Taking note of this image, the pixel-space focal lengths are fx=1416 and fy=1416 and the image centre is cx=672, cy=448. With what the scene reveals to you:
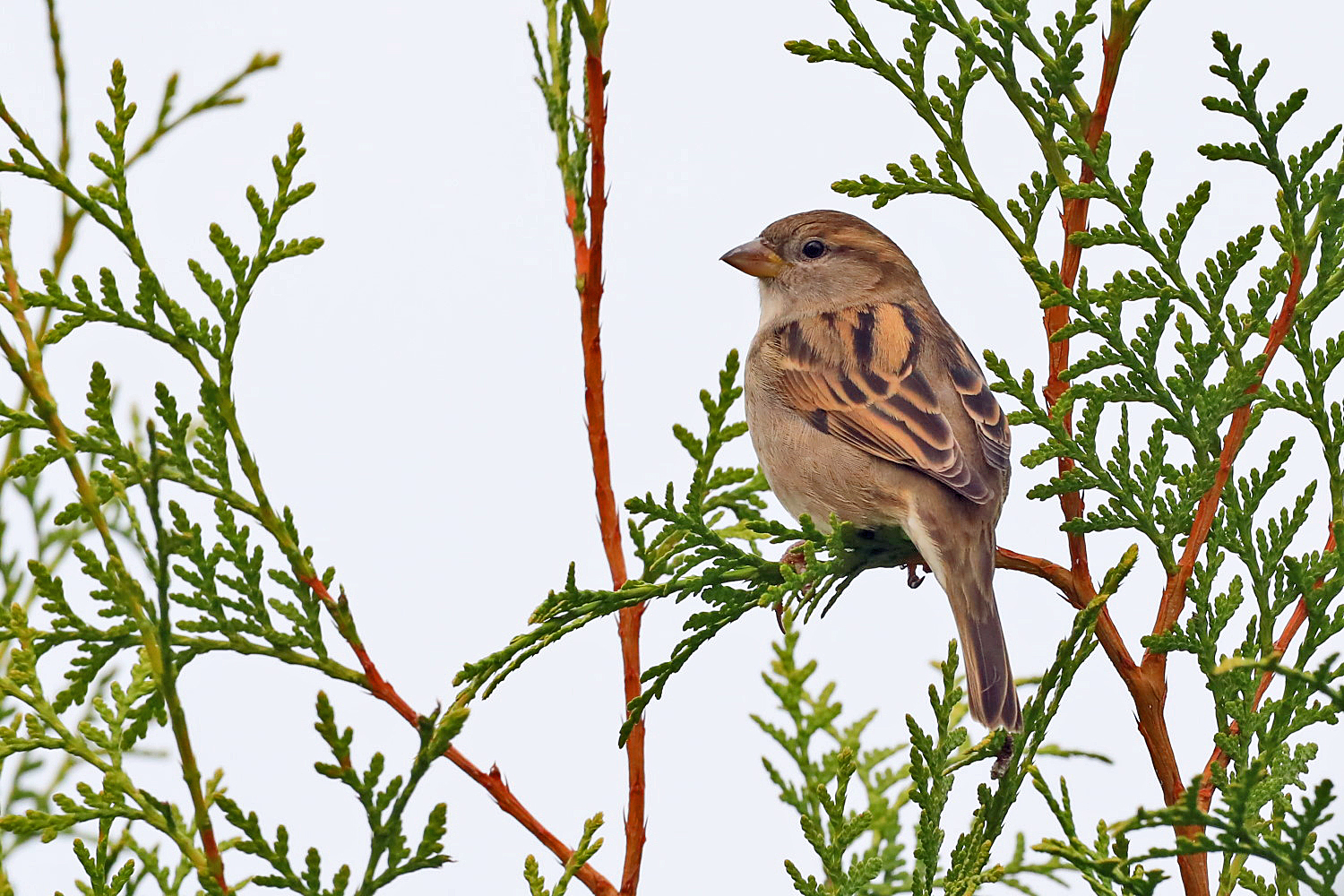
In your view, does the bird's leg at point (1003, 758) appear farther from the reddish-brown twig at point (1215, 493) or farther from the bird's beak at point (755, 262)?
the bird's beak at point (755, 262)

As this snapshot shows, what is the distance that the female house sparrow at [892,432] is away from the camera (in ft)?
13.6

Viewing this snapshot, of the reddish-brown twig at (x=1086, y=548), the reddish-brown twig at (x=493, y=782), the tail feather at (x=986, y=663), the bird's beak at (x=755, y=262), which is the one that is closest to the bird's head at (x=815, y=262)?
the bird's beak at (x=755, y=262)

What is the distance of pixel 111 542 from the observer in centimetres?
243

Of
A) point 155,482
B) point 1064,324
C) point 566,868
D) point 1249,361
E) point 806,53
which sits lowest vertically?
point 566,868

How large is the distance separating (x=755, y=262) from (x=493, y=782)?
3521 mm

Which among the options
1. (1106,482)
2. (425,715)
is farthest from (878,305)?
(425,715)

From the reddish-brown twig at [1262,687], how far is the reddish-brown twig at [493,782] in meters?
1.30

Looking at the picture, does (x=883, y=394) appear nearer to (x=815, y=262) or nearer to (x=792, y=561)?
(x=792, y=561)

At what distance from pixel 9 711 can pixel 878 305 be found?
3.49 m

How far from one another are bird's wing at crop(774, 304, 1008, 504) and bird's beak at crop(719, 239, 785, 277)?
1.92ft

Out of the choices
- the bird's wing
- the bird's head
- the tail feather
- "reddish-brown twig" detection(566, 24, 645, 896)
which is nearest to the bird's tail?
the tail feather

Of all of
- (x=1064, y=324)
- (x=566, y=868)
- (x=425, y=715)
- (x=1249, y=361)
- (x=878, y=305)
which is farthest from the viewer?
(x=878, y=305)

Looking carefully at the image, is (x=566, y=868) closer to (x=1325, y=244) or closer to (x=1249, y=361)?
(x=1249, y=361)

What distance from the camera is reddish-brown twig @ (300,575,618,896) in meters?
3.03
